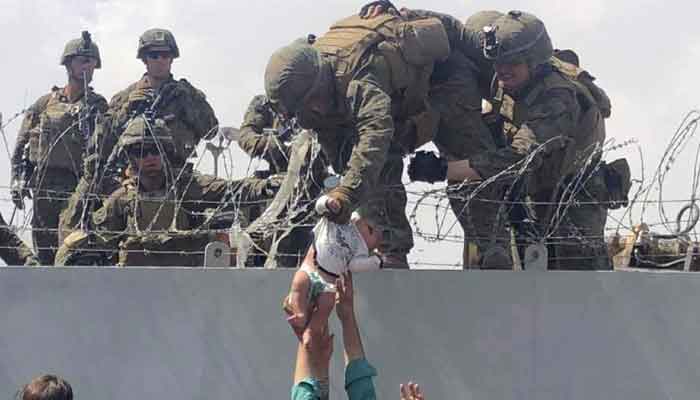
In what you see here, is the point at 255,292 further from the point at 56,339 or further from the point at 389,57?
the point at 389,57

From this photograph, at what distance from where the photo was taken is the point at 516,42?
6336 mm

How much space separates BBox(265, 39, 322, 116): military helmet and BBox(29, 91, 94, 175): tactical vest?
10.2 ft

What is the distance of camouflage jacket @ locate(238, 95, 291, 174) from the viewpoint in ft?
24.7

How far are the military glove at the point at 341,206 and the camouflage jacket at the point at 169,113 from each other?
9.75 feet

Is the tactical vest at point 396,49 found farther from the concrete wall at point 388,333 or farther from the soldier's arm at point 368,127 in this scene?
the concrete wall at point 388,333

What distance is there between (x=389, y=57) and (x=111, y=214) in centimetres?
190

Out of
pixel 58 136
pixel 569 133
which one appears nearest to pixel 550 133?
pixel 569 133

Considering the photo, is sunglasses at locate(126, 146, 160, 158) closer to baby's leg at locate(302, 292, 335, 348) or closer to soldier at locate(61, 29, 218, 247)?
soldier at locate(61, 29, 218, 247)

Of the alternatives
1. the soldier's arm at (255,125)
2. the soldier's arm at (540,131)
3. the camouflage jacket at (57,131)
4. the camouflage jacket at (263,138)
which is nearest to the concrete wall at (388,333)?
the soldier's arm at (540,131)

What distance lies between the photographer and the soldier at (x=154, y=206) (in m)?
6.30

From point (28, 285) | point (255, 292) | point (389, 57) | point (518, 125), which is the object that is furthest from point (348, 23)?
point (28, 285)

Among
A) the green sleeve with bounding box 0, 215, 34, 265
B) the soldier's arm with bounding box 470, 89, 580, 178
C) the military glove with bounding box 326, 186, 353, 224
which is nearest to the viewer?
the military glove with bounding box 326, 186, 353, 224

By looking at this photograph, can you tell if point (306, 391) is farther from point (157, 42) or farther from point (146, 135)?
point (157, 42)

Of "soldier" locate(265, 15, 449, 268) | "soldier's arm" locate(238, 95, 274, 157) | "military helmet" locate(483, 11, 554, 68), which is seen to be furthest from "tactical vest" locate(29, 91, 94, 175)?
"military helmet" locate(483, 11, 554, 68)
